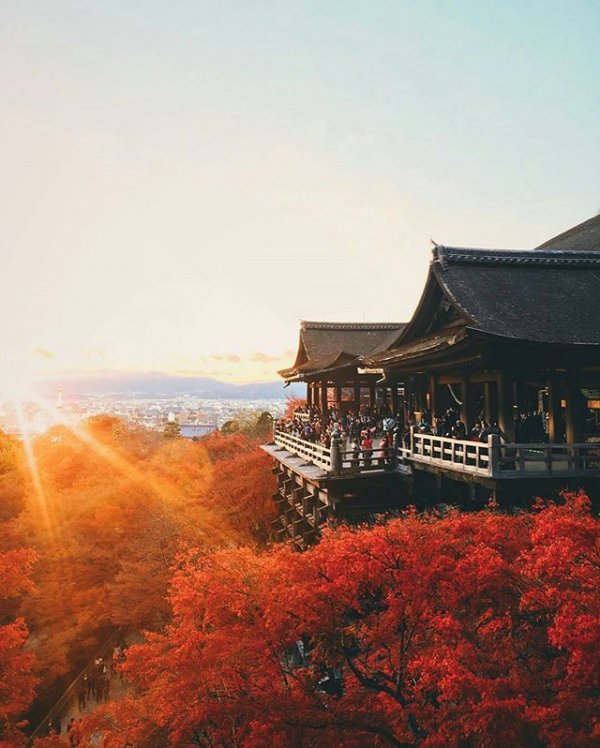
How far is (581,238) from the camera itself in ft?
87.1

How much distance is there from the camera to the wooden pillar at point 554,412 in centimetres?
1362

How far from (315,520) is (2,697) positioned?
1122 centimetres

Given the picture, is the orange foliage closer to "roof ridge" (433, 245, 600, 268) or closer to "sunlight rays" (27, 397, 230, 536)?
"sunlight rays" (27, 397, 230, 536)

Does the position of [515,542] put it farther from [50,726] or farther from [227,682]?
[50,726]

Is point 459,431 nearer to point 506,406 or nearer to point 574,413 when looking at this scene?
point 506,406

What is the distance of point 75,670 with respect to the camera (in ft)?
84.9

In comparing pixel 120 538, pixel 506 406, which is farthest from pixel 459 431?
pixel 120 538

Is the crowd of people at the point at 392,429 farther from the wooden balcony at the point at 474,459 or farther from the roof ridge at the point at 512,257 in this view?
the roof ridge at the point at 512,257

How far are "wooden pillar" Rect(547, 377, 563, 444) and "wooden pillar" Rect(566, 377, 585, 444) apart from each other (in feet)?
1.96

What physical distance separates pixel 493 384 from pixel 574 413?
12.5 feet

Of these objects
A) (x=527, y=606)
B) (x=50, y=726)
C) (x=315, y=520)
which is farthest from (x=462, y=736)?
(x=50, y=726)

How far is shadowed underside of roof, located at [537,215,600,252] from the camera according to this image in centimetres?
2479

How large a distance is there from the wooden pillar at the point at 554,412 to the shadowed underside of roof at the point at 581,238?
13069mm

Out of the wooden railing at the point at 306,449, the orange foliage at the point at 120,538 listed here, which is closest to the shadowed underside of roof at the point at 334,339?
the wooden railing at the point at 306,449
